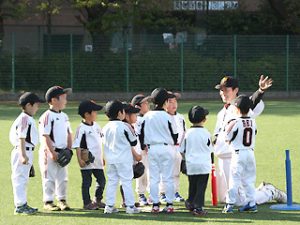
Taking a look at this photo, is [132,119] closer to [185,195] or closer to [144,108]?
[144,108]

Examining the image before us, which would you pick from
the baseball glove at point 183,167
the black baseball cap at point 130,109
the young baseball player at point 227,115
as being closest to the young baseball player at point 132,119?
the black baseball cap at point 130,109

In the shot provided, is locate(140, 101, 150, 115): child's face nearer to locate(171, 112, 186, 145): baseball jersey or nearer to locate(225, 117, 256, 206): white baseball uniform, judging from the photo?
locate(171, 112, 186, 145): baseball jersey

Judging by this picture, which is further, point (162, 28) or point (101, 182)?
point (162, 28)

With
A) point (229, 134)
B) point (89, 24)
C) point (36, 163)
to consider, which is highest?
point (89, 24)

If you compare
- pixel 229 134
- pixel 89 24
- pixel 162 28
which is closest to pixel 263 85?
pixel 229 134

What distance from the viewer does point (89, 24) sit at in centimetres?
4009

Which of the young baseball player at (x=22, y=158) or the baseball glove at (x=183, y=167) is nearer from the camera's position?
the young baseball player at (x=22, y=158)

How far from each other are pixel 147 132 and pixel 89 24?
29.7m

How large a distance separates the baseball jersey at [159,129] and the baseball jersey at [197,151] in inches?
9.6

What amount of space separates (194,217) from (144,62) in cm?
2722

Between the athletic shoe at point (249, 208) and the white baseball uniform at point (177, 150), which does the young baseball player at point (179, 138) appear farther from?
the athletic shoe at point (249, 208)

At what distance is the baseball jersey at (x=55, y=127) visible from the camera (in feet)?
36.3

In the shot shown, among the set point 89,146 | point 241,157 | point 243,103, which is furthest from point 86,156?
point 243,103

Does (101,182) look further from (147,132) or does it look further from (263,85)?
(263,85)
